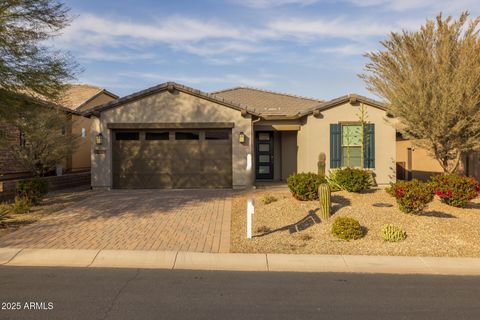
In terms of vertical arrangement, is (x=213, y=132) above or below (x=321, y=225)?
above

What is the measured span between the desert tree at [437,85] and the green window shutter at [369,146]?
11.2ft

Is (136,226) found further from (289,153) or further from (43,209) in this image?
(289,153)

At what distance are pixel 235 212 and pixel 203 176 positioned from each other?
540 centimetres

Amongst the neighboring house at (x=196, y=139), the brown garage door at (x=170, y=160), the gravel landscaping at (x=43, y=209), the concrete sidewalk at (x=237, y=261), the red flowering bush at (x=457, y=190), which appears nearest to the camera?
the concrete sidewalk at (x=237, y=261)

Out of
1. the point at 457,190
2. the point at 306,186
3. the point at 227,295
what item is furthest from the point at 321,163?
the point at 227,295

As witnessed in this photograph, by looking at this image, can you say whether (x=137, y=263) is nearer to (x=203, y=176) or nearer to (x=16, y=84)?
(x=16, y=84)

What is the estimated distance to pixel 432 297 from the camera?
600 centimetres

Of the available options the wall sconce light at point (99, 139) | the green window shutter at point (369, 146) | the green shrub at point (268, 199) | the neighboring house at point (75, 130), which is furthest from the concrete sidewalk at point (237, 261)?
the green window shutter at point (369, 146)

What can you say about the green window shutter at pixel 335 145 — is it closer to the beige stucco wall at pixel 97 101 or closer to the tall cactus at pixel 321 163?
the tall cactus at pixel 321 163

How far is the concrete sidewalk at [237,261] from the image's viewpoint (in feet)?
25.0

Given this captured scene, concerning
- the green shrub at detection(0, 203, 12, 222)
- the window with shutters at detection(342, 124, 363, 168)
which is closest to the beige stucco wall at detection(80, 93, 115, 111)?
the green shrub at detection(0, 203, 12, 222)

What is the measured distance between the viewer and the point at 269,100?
23.0 metres

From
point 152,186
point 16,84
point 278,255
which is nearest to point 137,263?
point 278,255

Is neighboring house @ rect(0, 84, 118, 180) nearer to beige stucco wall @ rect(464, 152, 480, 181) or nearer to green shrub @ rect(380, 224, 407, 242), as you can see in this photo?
green shrub @ rect(380, 224, 407, 242)
